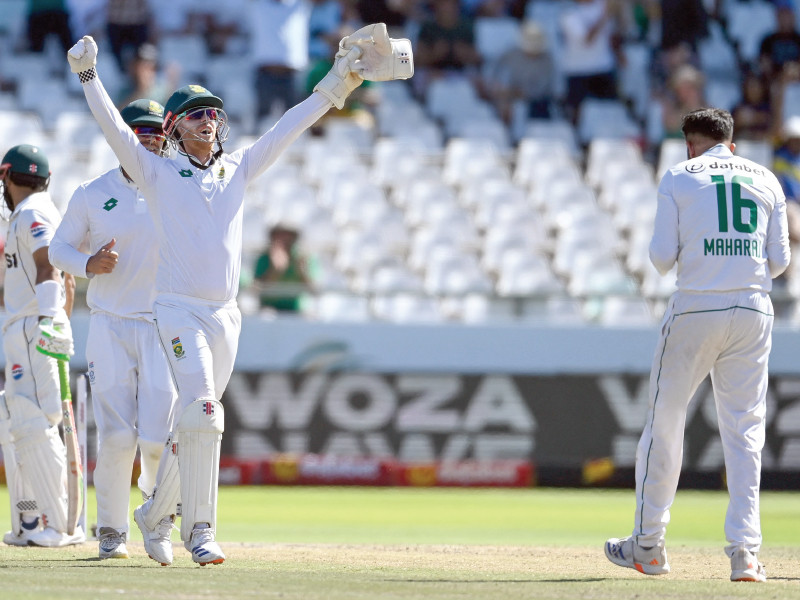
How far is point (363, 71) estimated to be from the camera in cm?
699

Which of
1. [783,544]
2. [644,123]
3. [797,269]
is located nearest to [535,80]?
[644,123]

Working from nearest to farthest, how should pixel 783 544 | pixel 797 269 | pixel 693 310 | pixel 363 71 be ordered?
1. pixel 693 310
2. pixel 363 71
3. pixel 783 544
4. pixel 797 269

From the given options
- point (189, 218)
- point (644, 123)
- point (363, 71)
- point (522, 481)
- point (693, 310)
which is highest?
point (644, 123)

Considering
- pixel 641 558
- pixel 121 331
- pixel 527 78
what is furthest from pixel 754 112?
pixel 121 331

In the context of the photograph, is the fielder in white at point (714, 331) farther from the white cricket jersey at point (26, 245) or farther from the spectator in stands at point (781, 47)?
the spectator in stands at point (781, 47)

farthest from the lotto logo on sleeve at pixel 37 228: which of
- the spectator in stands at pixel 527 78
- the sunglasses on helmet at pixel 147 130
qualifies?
the spectator in stands at pixel 527 78

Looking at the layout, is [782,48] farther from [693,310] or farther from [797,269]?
[693,310]

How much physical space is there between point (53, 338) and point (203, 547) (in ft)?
5.47

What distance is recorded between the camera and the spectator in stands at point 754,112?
18469 millimetres

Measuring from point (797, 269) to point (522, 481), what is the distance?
14.2 ft

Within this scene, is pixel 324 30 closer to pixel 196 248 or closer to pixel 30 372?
pixel 30 372

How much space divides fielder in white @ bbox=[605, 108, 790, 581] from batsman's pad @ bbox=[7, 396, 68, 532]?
3.01 metres

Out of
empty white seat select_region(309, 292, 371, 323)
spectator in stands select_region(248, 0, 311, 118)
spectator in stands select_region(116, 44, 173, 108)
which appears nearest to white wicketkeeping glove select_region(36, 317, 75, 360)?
empty white seat select_region(309, 292, 371, 323)

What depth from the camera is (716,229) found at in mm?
6551
